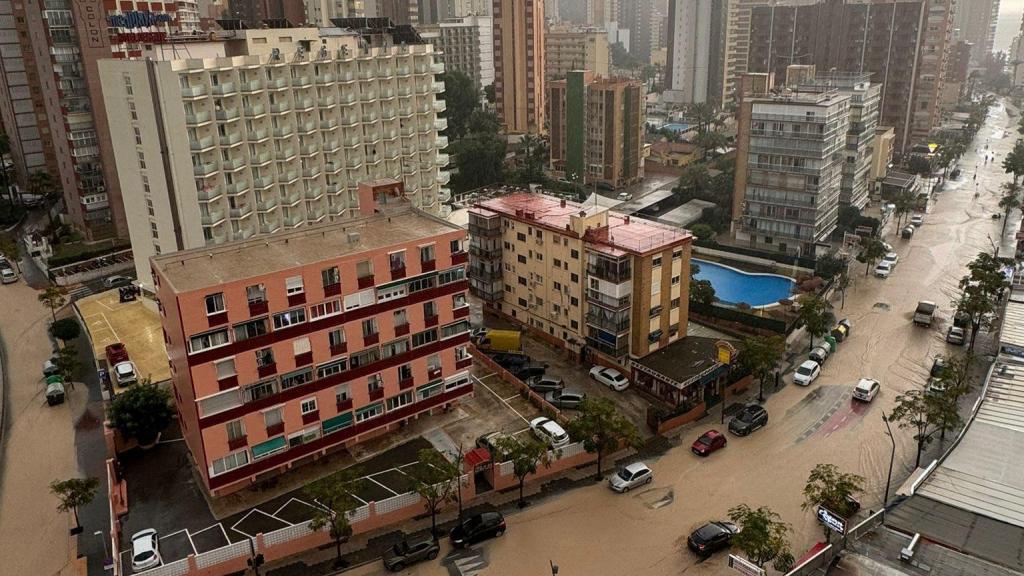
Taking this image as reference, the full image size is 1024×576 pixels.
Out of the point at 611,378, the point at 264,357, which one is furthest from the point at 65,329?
the point at 611,378

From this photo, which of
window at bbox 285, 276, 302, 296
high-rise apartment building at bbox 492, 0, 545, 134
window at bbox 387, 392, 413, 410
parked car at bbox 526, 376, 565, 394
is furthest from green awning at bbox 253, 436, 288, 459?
high-rise apartment building at bbox 492, 0, 545, 134

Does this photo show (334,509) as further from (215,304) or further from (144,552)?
(215,304)

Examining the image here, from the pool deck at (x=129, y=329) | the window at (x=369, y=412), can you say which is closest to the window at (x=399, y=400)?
the window at (x=369, y=412)

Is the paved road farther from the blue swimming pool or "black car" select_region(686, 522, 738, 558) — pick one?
the blue swimming pool

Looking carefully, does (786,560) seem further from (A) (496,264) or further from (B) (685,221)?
(B) (685,221)

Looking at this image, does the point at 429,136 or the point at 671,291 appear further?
the point at 429,136

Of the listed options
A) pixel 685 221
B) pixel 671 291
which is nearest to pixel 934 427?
pixel 671 291
